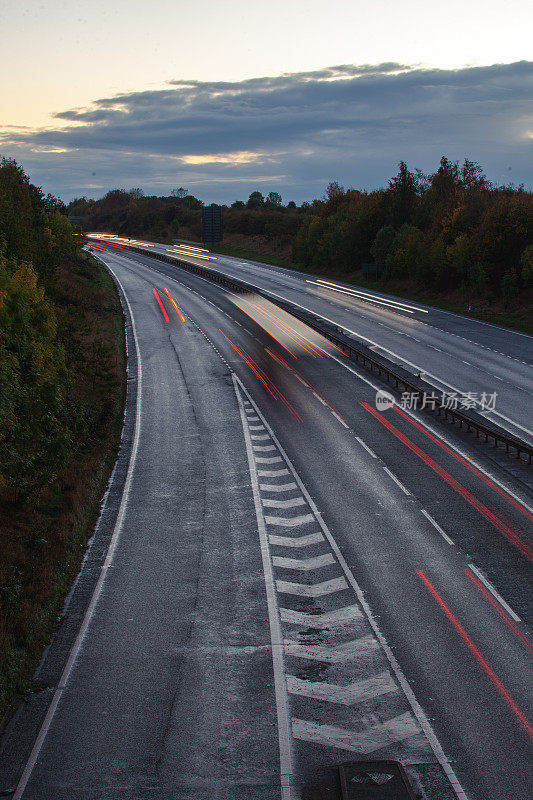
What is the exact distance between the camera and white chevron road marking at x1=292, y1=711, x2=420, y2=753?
40.6ft

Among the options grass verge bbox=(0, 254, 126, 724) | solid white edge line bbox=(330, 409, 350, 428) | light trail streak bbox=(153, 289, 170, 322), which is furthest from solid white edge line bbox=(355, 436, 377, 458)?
light trail streak bbox=(153, 289, 170, 322)

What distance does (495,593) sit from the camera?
700 inches

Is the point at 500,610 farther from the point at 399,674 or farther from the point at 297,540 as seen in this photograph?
the point at 297,540

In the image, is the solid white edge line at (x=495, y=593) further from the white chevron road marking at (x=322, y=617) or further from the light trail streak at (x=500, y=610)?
the white chevron road marking at (x=322, y=617)

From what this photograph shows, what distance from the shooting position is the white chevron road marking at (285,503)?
77.9ft

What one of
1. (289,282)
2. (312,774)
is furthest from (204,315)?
(312,774)

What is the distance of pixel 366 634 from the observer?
16078 millimetres

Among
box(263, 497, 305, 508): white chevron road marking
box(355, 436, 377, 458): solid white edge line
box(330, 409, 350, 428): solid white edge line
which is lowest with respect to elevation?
box(263, 497, 305, 508): white chevron road marking

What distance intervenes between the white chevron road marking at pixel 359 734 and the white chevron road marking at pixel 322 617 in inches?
140

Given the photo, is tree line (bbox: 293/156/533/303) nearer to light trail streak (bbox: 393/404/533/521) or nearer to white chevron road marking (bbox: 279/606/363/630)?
light trail streak (bbox: 393/404/533/521)

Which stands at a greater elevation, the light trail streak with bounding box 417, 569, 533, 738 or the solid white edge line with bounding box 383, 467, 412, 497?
the solid white edge line with bounding box 383, 467, 412, 497

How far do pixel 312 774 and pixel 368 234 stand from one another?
296 feet

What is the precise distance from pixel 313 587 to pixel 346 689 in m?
4.39

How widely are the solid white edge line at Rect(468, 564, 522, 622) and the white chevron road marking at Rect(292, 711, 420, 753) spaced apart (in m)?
5.00
